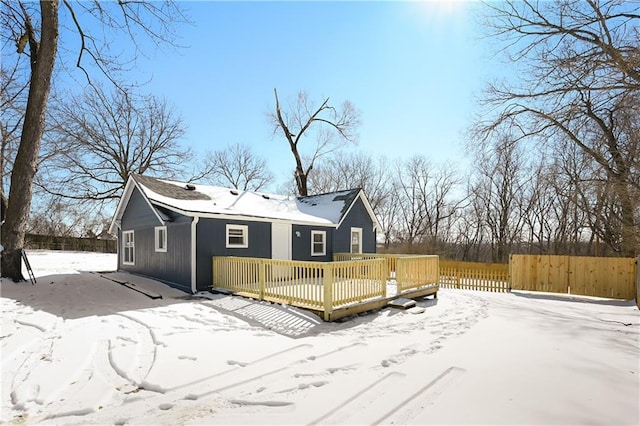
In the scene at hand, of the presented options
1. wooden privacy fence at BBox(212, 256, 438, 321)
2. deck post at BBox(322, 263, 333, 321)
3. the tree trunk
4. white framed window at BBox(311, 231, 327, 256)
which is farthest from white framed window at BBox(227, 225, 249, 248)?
the tree trunk

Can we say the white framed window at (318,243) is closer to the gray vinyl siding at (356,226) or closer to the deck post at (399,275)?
the gray vinyl siding at (356,226)

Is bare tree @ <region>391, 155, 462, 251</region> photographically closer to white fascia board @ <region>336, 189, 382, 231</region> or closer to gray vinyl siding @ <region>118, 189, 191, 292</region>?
white fascia board @ <region>336, 189, 382, 231</region>

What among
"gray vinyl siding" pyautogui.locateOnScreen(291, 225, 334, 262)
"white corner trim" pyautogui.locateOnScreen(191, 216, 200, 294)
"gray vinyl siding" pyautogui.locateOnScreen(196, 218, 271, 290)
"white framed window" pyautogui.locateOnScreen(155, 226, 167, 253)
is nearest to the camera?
"white corner trim" pyautogui.locateOnScreen(191, 216, 200, 294)

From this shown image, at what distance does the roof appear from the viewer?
10.7 meters

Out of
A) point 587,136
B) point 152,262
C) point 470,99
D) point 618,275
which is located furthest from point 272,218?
point 587,136

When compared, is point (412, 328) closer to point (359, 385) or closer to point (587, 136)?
point (359, 385)

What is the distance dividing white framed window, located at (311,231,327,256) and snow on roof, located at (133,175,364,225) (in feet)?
1.77

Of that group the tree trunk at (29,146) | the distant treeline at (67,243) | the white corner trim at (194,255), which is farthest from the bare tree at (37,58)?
the distant treeline at (67,243)

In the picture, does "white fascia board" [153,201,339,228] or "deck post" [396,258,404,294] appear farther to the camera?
"white fascia board" [153,201,339,228]

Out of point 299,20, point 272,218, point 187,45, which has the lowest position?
point 272,218

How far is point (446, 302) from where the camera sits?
9.76m

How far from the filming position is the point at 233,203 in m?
12.3

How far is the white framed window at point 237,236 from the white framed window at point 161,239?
2.33 m

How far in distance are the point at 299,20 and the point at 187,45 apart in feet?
10.7
